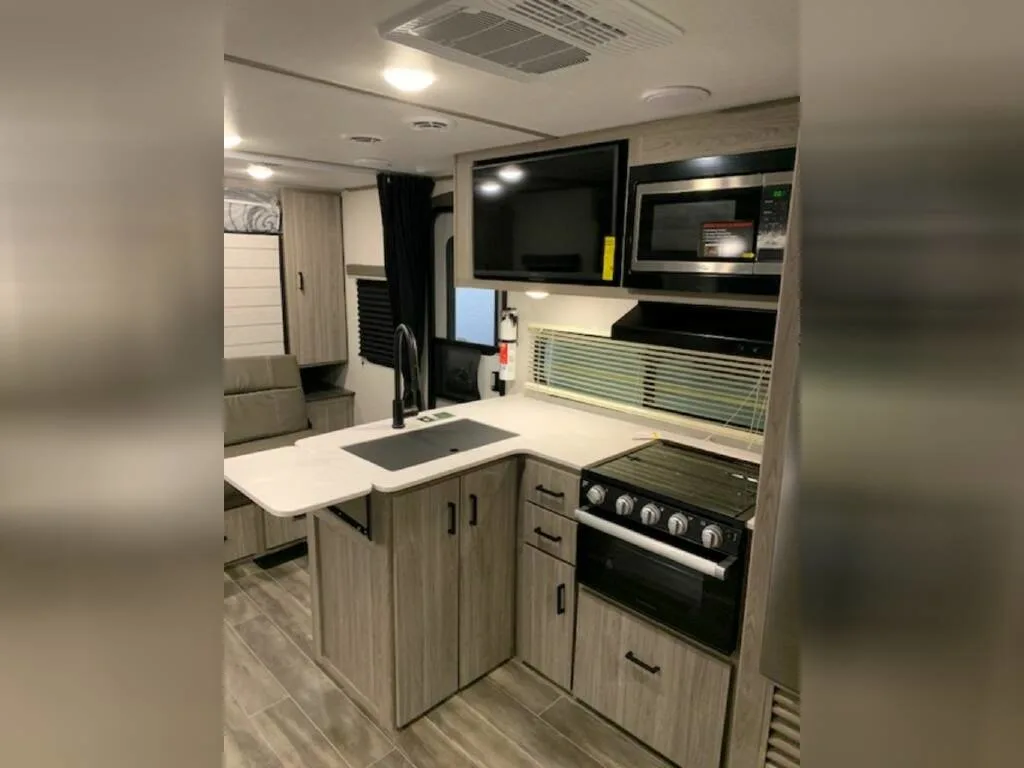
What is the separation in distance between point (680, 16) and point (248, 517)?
309 centimetres

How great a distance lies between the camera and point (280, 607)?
2.88m

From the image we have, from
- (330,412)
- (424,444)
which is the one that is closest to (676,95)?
(424,444)

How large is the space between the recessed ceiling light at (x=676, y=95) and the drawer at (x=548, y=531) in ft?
4.79

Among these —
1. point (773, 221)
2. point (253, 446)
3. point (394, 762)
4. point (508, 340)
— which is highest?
point (773, 221)

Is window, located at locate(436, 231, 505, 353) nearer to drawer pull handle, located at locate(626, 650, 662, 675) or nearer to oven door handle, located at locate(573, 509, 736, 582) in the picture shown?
oven door handle, located at locate(573, 509, 736, 582)

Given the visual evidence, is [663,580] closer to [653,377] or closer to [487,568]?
[487,568]

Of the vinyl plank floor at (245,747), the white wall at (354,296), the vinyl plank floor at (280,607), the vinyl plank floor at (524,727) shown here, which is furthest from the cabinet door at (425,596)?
the white wall at (354,296)

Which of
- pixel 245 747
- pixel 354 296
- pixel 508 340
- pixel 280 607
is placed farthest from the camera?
pixel 354 296

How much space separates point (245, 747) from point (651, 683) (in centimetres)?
146

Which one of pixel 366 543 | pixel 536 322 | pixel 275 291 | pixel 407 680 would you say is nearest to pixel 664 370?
pixel 536 322

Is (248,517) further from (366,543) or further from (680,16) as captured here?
(680,16)
